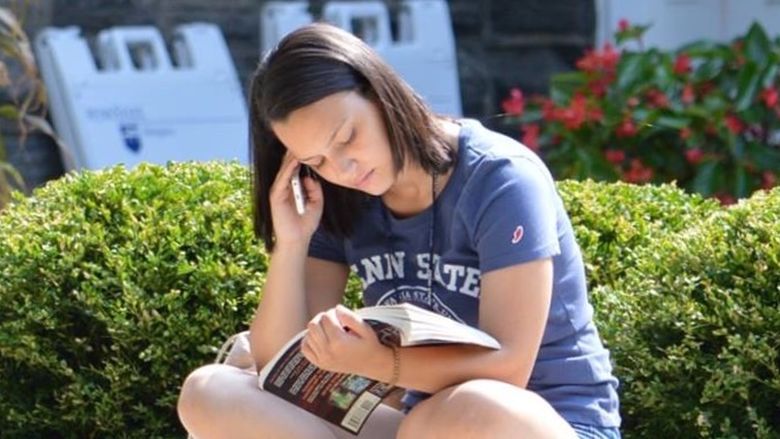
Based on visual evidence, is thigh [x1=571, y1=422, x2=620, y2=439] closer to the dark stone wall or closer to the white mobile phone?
the white mobile phone

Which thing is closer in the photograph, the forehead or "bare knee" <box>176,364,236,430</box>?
the forehead

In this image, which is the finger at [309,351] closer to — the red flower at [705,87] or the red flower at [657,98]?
the red flower at [657,98]

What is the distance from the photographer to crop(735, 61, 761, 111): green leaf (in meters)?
5.90

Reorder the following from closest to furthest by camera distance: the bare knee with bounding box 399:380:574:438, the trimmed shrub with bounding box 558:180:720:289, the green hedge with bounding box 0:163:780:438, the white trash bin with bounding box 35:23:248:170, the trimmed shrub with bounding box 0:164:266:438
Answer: the bare knee with bounding box 399:380:574:438
the green hedge with bounding box 0:163:780:438
the trimmed shrub with bounding box 0:164:266:438
the trimmed shrub with bounding box 558:180:720:289
the white trash bin with bounding box 35:23:248:170

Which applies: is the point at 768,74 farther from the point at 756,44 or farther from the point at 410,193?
the point at 410,193

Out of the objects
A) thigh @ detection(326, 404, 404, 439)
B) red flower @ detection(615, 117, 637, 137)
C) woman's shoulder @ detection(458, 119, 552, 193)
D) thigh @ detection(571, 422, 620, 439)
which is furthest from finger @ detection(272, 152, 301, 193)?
red flower @ detection(615, 117, 637, 137)

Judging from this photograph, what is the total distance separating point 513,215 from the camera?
300 centimetres

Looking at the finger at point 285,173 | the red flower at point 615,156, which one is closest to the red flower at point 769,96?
the red flower at point 615,156

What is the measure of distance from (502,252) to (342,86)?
39 centimetres

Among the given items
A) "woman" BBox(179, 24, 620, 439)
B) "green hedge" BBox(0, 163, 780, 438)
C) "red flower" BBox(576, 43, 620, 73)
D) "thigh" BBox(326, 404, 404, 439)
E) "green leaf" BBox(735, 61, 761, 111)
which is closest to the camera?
"woman" BBox(179, 24, 620, 439)

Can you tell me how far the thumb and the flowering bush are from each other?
3.00 meters

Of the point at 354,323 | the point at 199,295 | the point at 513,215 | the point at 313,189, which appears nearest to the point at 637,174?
the point at 199,295

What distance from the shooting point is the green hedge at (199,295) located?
3436mm

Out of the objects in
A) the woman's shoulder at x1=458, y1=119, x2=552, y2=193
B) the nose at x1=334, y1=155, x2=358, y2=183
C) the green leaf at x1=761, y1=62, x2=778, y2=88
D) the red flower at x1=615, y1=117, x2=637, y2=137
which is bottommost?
the red flower at x1=615, y1=117, x2=637, y2=137
